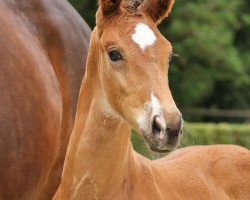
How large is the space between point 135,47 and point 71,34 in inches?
61.9

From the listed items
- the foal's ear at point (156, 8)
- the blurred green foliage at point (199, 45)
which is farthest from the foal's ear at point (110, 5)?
the blurred green foliage at point (199, 45)

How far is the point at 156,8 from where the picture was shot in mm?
4070

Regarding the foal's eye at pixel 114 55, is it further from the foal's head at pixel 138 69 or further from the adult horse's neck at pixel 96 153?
the adult horse's neck at pixel 96 153

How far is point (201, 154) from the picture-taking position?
Answer: 505 cm

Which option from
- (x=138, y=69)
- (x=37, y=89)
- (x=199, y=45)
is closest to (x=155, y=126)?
(x=138, y=69)

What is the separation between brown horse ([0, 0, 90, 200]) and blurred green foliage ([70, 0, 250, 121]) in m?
10.2

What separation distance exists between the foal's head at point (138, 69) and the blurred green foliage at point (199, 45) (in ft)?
37.6

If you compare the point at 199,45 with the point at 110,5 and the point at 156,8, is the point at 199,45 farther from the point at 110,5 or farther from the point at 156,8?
the point at 110,5

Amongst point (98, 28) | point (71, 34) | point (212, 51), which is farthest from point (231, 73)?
point (98, 28)

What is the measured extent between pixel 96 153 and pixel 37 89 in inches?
27.3

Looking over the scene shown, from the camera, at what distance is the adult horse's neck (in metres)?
4.12

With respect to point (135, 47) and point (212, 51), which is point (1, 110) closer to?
point (135, 47)

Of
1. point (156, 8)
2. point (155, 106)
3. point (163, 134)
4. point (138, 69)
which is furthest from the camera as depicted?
point (156, 8)

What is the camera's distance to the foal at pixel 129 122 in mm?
3654
